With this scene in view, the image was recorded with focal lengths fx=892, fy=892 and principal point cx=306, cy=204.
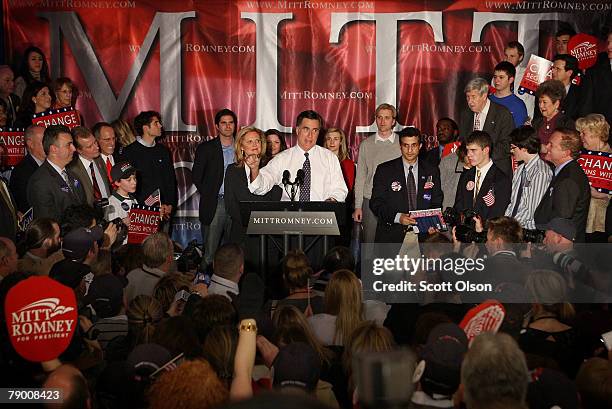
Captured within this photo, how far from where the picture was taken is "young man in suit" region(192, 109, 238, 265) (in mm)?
8289

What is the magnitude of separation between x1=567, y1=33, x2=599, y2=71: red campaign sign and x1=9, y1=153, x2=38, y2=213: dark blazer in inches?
203

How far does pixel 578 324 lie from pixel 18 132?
18.1 feet

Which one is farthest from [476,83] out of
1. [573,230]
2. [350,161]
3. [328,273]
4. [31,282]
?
[31,282]

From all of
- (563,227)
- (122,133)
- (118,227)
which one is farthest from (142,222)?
Answer: (563,227)

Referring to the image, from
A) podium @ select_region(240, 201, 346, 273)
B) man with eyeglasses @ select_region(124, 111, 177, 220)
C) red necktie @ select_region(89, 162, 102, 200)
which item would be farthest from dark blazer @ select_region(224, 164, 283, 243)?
red necktie @ select_region(89, 162, 102, 200)

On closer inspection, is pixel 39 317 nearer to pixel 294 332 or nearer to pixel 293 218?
pixel 294 332

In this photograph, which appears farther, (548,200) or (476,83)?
(476,83)

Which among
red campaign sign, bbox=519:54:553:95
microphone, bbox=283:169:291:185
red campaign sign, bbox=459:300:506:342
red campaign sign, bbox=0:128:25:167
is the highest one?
red campaign sign, bbox=519:54:553:95

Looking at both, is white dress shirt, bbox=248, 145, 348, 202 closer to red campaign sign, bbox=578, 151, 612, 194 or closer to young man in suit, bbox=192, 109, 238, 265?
young man in suit, bbox=192, 109, 238, 265

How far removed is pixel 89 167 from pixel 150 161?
0.91 meters

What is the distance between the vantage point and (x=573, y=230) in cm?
612

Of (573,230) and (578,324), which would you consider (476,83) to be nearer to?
(573,230)

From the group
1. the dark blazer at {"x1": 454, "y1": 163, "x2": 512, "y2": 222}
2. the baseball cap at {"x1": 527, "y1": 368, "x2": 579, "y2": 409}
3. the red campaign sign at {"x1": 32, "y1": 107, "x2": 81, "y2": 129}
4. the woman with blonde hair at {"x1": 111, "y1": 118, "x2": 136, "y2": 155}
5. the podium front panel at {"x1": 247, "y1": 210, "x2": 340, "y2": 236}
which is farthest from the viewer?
the woman with blonde hair at {"x1": 111, "y1": 118, "x2": 136, "y2": 155}

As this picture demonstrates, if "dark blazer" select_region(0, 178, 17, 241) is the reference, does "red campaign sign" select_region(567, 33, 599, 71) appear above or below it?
above
